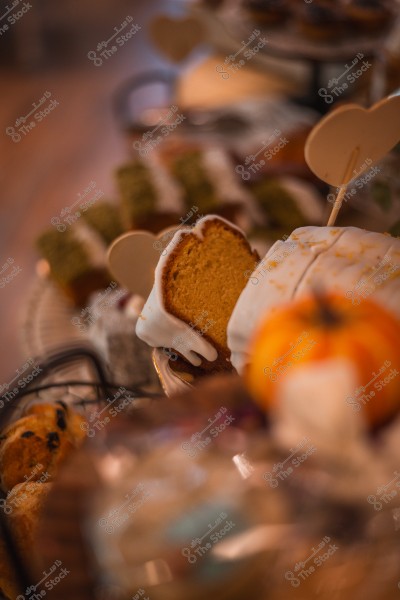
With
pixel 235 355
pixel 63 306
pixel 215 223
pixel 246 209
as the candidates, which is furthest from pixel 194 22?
pixel 235 355

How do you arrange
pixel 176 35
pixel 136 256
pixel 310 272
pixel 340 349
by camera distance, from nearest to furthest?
pixel 340 349 < pixel 310 272 < pixel 136 256 < pixel 176 35

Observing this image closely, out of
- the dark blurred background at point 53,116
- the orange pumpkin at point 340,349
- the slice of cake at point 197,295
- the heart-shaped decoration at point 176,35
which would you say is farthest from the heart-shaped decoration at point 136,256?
the heart-shaped decoration at point 176,35

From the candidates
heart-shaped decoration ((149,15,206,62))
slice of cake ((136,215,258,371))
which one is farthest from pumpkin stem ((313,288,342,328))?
heart-shaped decoration ((149,15,206,62))

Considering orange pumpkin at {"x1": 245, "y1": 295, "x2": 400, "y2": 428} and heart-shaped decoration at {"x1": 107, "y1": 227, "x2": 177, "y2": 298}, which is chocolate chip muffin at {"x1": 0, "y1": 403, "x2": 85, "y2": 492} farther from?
orange pumpkin at {"x1": 245, "y1": 295, "x2": 400, "y2": 428}

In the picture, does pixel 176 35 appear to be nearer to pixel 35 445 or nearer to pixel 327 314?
pixel 35 445

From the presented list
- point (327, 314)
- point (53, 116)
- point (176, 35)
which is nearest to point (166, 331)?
point (327, 314)

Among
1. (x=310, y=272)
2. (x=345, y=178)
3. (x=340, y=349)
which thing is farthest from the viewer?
(x=345, y=178)

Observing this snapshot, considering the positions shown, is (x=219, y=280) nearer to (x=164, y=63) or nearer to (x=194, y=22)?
(x=194, y=22)
